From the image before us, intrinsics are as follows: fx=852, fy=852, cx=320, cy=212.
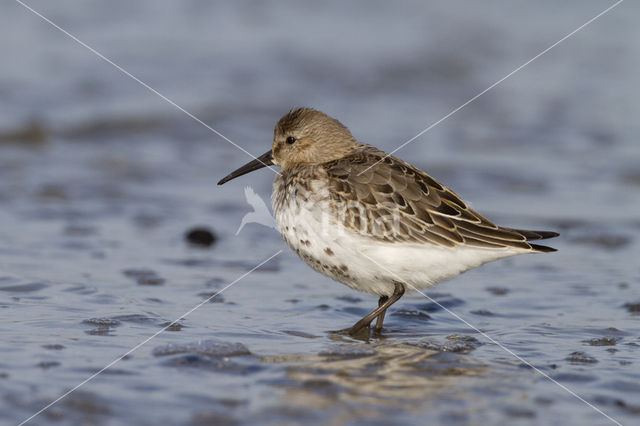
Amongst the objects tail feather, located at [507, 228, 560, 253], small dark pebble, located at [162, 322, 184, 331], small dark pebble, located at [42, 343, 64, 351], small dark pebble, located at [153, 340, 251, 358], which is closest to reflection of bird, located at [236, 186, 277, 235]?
small dark pebble, located at [162, 322, 184, 331]

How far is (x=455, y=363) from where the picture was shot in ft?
15.1

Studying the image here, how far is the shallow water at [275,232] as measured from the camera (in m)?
4.10

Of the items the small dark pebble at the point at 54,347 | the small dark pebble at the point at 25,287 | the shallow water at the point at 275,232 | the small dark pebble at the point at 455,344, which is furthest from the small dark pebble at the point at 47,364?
the small dark pebble at the point at 455,344

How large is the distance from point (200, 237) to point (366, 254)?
2.52 metres

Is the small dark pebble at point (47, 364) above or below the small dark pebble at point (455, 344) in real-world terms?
below

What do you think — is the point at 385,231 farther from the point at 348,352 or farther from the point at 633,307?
the point at 633,307

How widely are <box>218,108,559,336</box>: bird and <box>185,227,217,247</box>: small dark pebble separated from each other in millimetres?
1974

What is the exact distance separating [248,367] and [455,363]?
112 cm

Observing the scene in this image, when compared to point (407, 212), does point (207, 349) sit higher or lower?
lower

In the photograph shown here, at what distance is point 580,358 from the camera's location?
15.3 ft

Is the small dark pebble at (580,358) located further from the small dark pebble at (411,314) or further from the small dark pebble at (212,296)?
the small dark pebble at (212,296)

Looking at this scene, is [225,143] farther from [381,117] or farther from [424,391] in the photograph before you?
[424,391]

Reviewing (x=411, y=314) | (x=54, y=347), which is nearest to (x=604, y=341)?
(x=411, y=314)

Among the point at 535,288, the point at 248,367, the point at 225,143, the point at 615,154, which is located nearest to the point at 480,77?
the point at 615,154
